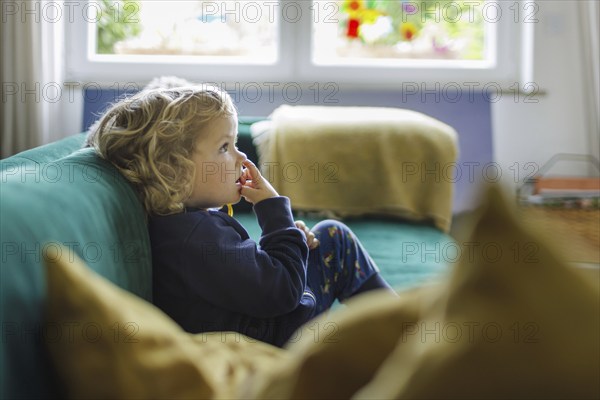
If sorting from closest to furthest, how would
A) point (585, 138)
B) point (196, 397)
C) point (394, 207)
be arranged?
point (196, 397) < point (394, 207) < point (585, 138)

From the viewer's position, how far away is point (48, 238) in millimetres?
971

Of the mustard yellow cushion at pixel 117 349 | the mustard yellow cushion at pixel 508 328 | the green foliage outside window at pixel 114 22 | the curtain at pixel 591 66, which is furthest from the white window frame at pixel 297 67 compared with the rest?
the mustard yellow cushion at pixel 508 328

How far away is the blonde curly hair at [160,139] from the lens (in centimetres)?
138

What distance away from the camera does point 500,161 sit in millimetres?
3627

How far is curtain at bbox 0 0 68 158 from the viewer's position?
324 centimetres

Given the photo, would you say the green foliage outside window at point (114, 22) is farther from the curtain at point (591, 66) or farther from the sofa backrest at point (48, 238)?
the sofa backrest at point (48, 238)

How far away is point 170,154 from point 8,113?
212 cm

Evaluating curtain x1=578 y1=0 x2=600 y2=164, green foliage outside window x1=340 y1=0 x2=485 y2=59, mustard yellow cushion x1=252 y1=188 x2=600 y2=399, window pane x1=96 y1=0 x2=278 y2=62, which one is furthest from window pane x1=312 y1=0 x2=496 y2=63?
mustard yellow cushion x1=252 y1=188 x2=600 y2=399

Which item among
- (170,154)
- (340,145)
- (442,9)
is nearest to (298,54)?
(442,9)

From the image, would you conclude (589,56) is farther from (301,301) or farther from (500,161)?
(301,301)

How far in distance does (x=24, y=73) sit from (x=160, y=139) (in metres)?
2.13

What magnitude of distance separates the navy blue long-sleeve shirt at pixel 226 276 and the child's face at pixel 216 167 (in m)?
0.07

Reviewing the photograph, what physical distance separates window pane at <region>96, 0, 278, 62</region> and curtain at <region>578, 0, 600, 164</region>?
1.37 meters

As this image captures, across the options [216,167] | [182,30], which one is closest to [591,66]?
[182,30]
